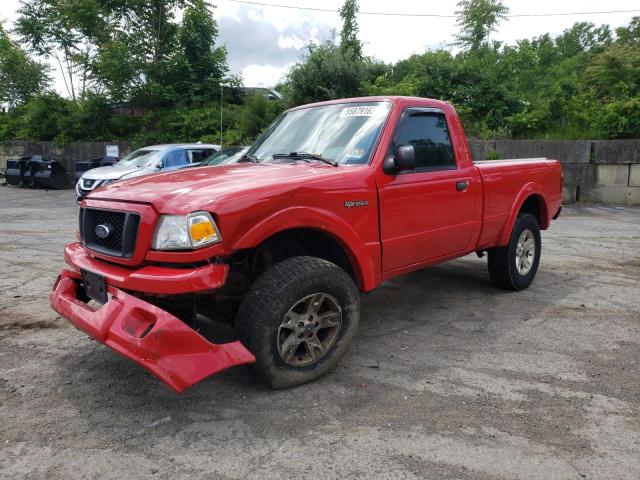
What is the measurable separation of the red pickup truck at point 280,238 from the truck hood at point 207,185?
12 mm

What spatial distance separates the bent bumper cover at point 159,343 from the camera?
2.67 meters

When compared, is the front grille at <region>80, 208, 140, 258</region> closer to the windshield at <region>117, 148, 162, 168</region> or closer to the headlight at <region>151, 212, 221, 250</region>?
the headlight at <region>151, 212, 221, 250</region>

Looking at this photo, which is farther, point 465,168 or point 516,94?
point 516,94

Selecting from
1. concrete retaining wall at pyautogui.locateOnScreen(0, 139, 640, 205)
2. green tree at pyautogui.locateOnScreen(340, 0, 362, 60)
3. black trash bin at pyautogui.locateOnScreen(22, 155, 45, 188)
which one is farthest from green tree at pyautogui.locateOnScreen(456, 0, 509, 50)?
black trash bin at pyautogui.locateOnScreen(22, 155, 45, 188)

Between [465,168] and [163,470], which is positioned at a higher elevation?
[465,168]

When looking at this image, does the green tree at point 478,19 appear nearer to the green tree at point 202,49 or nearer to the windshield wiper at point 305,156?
the green tree at point 202,49

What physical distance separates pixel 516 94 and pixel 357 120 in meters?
13.4

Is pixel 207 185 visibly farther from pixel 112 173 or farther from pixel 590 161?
pixel 590 161

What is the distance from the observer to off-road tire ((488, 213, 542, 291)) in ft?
17.6

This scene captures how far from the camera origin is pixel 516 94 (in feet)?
51.7

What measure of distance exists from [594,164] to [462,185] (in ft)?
34.0

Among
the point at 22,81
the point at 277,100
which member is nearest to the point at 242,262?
the point at 277,100

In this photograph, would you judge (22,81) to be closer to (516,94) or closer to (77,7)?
(77,7)

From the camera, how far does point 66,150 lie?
70.5ft
